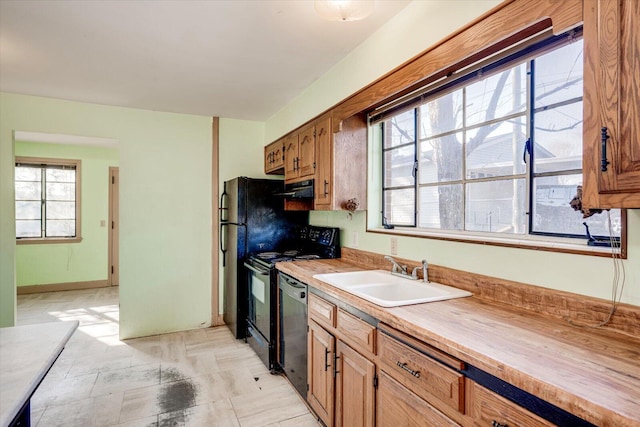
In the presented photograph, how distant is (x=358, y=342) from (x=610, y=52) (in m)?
1.40

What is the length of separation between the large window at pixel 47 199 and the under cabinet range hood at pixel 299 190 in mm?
4207

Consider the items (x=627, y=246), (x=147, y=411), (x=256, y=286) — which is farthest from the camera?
(x=256, y=286)

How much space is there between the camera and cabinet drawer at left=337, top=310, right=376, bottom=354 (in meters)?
1.52

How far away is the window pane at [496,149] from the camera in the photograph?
1.71m

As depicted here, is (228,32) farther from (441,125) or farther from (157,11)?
(441,125)

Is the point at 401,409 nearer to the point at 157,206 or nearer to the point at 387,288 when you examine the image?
the point at 387,288

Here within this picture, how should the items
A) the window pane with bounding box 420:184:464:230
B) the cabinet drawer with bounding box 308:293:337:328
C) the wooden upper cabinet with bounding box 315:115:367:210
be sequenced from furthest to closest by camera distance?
1. the wooden upper cabinet with bounding box 315:115:367:210
2. the window pane with bounding box 420:184:464:230
3. the cabinet drawer with bounding box 308:293:337:328

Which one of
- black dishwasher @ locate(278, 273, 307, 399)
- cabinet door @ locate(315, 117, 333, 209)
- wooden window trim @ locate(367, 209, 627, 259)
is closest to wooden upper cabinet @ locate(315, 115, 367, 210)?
cabinet door @ locate(315, 117, 333, 209)

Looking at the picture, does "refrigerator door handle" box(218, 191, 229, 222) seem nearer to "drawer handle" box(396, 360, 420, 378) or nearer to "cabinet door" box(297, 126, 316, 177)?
"cabinet door" box(297, 126, 316, 177)

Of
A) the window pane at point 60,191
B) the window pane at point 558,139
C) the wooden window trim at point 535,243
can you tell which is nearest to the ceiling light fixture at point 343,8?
the window pane at point 558,139

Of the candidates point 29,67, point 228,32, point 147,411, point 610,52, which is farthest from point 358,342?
point 29,67

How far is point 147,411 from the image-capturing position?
2273 mm

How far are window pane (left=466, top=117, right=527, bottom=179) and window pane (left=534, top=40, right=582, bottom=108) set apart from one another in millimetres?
154

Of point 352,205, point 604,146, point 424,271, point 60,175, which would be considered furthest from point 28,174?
point 604,146
